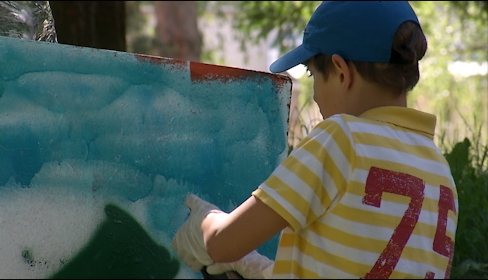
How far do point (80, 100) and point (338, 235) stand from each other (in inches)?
33.2

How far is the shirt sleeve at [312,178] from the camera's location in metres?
1.20

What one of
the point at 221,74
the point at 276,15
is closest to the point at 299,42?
the point at 276,15

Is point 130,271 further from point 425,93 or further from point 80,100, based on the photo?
point 425,93

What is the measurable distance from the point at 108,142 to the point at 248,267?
0.54 metres

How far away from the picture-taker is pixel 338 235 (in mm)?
1240

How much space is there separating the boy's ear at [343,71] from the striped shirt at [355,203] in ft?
0.29

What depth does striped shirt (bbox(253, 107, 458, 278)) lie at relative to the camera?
3.98 feet

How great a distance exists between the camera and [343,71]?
1.35m

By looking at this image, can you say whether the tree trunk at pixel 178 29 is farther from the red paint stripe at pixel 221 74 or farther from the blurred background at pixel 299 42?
the red paint stripe at pixel 221 74

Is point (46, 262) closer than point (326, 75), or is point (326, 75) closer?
point (326, 75)

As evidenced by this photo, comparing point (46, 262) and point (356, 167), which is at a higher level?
point (356, 167)

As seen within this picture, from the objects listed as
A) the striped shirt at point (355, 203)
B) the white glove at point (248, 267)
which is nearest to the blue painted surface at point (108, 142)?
the white glove at point (248, 267)

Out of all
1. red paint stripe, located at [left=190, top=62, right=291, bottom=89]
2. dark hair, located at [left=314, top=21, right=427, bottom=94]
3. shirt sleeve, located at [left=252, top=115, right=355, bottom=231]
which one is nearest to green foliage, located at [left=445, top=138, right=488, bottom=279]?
red paint stripe, located at [left=190, top=62, right=291, bottom=89]

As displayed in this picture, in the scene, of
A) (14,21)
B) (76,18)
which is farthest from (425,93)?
(14,21)
